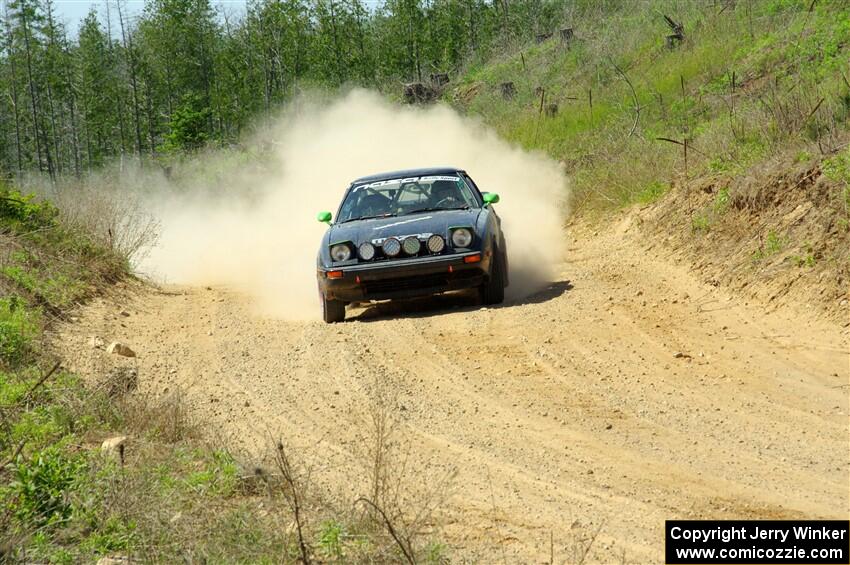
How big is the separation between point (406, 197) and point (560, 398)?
5.29m

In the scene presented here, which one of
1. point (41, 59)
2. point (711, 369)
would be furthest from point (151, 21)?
point (711, 369)

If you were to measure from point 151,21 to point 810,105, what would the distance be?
213 feet

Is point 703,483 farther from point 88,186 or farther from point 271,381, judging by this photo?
point 88,186

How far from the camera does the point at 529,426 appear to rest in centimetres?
732

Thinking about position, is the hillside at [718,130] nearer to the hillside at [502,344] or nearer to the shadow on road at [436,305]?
the hillside at [502,344]

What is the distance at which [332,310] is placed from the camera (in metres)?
11.8

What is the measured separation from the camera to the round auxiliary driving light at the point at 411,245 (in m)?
11.4

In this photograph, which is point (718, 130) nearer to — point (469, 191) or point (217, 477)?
point (469, 191)

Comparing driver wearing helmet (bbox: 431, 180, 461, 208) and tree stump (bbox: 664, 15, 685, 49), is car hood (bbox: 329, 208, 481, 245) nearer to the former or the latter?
driver wearing helmet (bbox: 431, 180, 461, 208)

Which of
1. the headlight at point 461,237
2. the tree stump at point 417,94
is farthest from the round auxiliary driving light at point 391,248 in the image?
the tree stump at point 417,94

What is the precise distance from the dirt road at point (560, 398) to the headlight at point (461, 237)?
0.76 metres

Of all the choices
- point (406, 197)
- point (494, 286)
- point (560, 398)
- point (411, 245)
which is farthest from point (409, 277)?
point (560, 398)

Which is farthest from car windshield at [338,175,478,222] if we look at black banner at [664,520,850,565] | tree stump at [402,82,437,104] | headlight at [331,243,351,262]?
tree stump at [402,82,437,104]

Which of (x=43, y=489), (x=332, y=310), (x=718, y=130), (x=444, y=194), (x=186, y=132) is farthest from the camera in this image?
(x=186, y=132)
